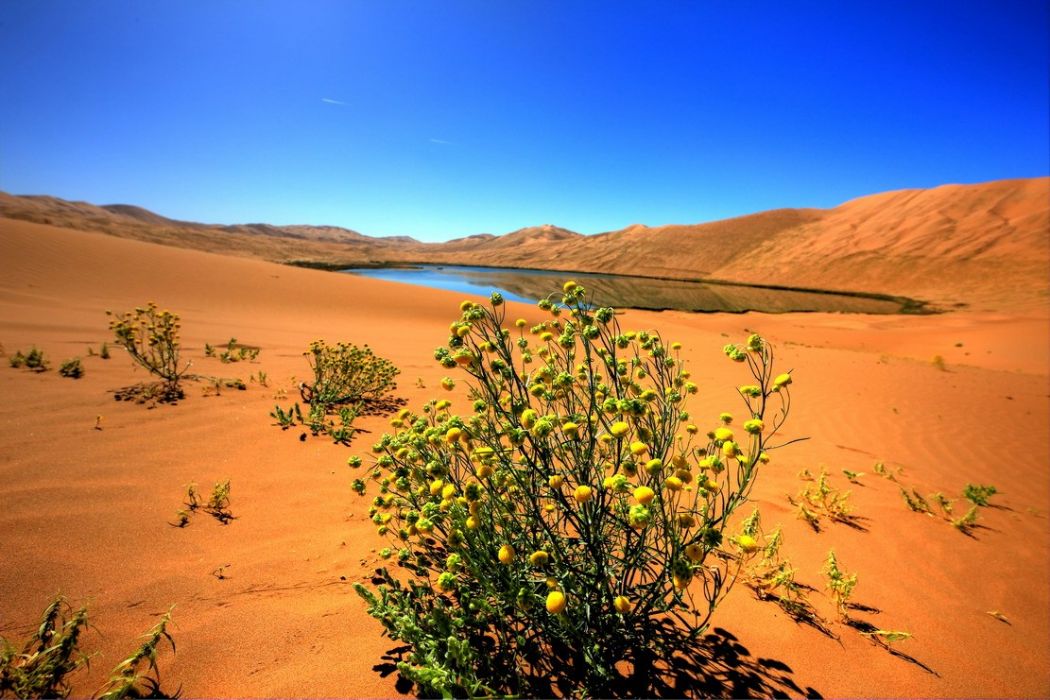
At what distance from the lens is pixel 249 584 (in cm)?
212

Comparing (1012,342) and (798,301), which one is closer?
(1012,342)

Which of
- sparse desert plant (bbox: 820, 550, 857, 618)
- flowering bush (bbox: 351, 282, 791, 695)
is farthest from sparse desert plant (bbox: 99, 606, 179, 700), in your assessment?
sparse desert plant (bbox: 820, 550, 857, 618)

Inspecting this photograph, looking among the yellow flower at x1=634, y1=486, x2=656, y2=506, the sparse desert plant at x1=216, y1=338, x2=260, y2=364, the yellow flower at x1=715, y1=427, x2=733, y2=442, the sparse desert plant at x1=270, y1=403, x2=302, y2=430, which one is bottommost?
the sparse desert plant at x1=270, y1=403, x2=302, y2=430

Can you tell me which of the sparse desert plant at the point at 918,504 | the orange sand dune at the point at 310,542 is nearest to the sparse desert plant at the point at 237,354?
the orange sand dune at the point at 310,542

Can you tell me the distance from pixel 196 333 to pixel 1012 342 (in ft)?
75.9

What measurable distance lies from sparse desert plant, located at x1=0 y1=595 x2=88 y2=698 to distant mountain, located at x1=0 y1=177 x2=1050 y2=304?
40.3 m

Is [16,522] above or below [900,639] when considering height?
above

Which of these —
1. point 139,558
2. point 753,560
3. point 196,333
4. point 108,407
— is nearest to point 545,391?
point 753,560

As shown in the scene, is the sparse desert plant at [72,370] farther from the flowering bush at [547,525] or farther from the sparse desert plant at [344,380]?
the flowering bush at [547,525]

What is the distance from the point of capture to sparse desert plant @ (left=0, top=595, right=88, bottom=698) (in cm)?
145

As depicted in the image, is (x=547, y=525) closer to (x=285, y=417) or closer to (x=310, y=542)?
(x=310, y=542)

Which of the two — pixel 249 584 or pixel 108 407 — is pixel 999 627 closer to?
pixel 249 584

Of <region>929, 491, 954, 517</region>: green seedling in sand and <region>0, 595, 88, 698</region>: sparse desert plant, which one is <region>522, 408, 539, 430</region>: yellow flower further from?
<region>929, 491, 954, 517</region>: green seedling in sand

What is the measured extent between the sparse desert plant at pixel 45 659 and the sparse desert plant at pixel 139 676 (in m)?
0.14
